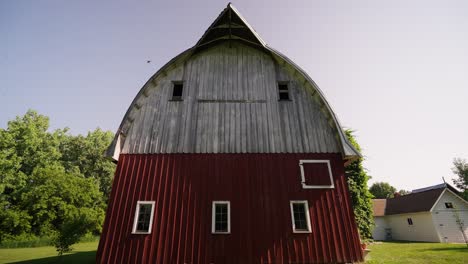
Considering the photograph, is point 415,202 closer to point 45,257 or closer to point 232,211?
point 232,211

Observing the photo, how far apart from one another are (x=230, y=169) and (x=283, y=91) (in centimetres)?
538

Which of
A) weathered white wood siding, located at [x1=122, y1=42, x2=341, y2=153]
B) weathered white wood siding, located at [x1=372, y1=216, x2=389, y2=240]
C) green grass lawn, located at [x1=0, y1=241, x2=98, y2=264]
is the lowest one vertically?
green grass lawn, located at [x1=0, y1=241, x2=98, y2=264]

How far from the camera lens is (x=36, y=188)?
1038 inches

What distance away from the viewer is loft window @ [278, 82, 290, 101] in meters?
11.7

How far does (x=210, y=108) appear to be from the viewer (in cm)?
→ 1109

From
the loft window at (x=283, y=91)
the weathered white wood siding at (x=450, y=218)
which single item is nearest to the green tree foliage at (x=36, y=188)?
the loft window at (x=283, y=91)

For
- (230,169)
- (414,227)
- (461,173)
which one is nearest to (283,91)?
(230,169)

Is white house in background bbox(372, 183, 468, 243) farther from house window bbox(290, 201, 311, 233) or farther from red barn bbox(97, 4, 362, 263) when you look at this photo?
house window bbox(290, 201, 311, 233)

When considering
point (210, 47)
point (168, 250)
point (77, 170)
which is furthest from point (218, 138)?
point (77, 170)

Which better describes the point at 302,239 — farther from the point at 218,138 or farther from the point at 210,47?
the point at 210,47

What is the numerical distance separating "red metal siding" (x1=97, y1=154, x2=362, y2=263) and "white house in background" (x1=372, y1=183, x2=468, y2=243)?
2353 centimetres

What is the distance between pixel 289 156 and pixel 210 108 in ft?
15.5

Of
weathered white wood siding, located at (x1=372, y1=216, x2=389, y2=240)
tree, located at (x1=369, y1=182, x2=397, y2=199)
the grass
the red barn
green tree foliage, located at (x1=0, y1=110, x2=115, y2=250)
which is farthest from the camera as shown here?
tree, located at (x1=369, y1=182, x2=397, y2=199)

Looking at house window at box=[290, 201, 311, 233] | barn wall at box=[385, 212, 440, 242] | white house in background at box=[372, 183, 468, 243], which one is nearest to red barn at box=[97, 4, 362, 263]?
house window at box=[290, 201, 311, 233]
